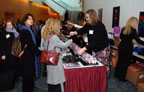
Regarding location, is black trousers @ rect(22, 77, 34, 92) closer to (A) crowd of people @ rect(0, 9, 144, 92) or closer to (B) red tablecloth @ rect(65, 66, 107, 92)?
(A) crowd of people @ rect(0, 9, 144, 92)

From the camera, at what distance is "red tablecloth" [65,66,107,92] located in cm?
204

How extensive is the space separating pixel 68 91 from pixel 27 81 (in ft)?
2.45

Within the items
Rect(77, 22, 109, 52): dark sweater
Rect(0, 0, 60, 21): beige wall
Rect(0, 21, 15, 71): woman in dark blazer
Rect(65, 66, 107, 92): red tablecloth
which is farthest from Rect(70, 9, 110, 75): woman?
Rect(0, 0, 60, 21): beige wall

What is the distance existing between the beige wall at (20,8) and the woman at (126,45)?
234 inches

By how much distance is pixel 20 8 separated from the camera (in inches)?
341

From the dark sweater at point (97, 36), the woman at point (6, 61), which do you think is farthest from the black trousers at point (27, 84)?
the dark sweater at point (97, 36)

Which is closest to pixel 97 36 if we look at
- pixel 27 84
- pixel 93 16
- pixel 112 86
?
pixel 93 16

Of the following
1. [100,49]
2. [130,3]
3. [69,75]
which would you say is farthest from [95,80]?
[130,3]

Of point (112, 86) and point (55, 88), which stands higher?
point (55, 88)

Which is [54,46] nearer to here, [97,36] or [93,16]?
[97,36]

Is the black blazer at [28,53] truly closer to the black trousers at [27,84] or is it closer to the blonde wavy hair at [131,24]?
the black trousers at [27,84]

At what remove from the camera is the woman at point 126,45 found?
302 centimetres

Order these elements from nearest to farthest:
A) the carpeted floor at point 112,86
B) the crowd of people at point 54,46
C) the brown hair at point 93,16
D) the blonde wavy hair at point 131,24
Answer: the crowd of people at point 54,46, the brown hair at point 93,16, the carpeted floor at point 112,86, the blonde wavy hair at point 131,24

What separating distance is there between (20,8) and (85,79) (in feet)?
26.5
